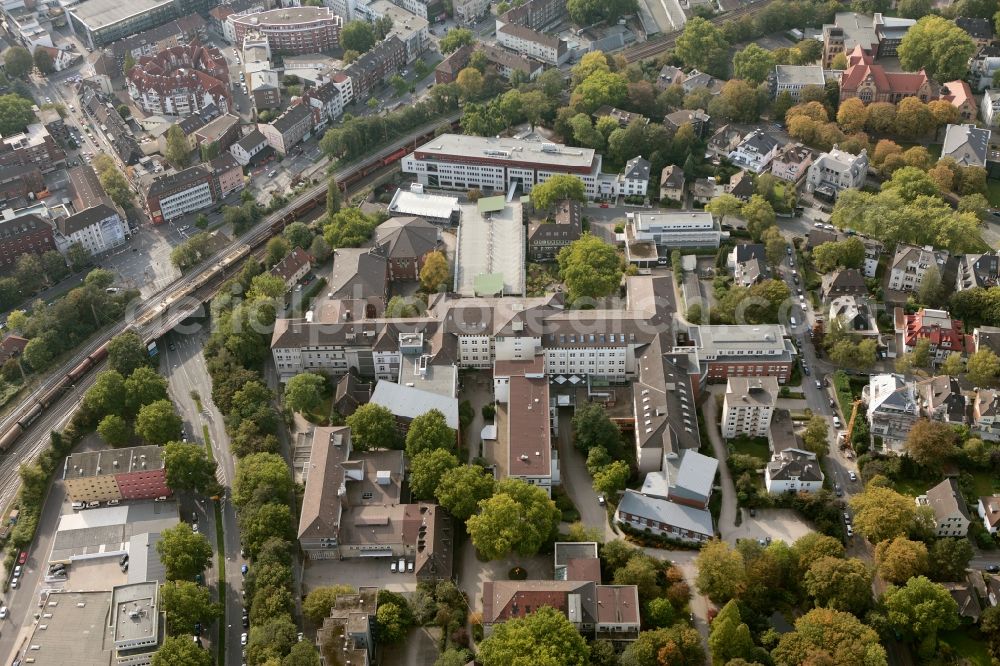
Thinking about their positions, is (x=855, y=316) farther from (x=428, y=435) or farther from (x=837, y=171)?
(x=428, y=435)

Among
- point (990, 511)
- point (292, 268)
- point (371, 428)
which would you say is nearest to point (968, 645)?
point (990, 511)

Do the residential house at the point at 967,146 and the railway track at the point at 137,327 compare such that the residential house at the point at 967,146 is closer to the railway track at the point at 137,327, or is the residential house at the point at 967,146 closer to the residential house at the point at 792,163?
the residential house at the point at 792,163

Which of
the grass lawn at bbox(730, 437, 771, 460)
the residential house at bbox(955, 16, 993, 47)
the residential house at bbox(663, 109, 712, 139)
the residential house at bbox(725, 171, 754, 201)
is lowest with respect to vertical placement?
the grass lawn at bbox(730, 437, 771, 460)

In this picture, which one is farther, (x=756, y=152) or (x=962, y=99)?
(x=962, y=99)

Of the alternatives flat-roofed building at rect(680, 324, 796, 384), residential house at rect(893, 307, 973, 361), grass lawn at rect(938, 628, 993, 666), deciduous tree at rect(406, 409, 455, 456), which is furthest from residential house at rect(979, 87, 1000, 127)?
deciduous tree at rect(406, 409, 455, 456)

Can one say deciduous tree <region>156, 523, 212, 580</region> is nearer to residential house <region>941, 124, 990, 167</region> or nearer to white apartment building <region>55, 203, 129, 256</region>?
white apartment building <region>55, 203, 129, 256</region>

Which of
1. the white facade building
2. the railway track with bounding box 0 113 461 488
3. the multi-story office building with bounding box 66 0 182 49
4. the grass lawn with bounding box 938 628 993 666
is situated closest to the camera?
the grass lawn with bounding box 938 628 993 666

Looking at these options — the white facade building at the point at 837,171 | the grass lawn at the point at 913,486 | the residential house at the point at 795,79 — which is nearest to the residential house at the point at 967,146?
the white facade building at the point at 837,171
